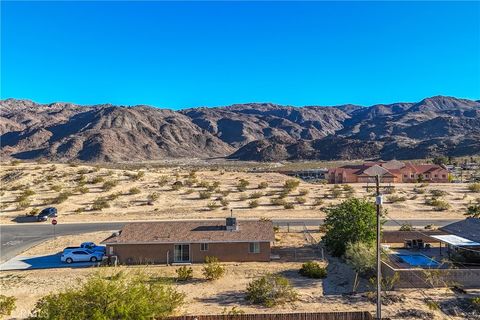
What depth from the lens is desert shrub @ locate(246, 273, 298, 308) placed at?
22672 millimetres

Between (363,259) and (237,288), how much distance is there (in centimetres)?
762

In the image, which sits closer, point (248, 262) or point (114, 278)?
point (114, 278)

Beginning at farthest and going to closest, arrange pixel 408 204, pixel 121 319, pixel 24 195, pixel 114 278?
pixel 24 195, pixel 408 204, pixel 114 278, pixel 121 319

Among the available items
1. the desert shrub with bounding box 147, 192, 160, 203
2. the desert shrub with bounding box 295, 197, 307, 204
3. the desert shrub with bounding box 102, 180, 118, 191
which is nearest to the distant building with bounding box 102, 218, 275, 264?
the desert shrub with bounding box 295, 197, 307, 204

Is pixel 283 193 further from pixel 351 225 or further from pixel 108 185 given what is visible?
pixel 351 225

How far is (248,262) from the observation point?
3109 centimetres

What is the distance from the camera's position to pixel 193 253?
103 feet

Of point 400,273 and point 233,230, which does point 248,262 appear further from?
point 400,273

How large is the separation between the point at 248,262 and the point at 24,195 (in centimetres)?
4549

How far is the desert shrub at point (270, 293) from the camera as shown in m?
22.7

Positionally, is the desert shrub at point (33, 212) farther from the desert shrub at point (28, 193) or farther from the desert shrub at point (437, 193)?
the desert shrub at point (437, 193)

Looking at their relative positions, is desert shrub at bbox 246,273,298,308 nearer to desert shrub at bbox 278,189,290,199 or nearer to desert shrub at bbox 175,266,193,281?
desert shrub at bbox 175,266,193,281

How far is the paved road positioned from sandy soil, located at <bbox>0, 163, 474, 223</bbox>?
336 centimetres

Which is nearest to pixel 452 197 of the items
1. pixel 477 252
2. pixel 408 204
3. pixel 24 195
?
pixel 408 204
